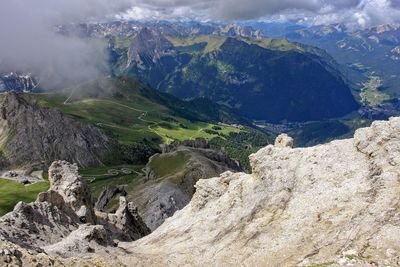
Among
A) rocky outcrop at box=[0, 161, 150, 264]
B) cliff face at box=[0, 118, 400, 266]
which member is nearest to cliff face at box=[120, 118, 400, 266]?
cliff face at box=[0, 118, 400, 266]

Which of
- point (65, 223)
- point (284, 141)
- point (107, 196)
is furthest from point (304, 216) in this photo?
point (107, 196)

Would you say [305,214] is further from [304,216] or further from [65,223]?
[65,223]

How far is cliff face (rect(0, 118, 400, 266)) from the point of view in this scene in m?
43.3

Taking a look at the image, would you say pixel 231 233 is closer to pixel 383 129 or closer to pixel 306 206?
pixel 306 206

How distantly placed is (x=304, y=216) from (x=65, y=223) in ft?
122

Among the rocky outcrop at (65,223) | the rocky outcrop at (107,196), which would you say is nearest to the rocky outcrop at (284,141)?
the rocky outcrop at (65,223)

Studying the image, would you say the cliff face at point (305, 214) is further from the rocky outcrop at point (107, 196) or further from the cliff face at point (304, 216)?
the rocky outcrop at point (107, 196)

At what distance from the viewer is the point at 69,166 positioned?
100812 millimetres

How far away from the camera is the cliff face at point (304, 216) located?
43344 millimetres

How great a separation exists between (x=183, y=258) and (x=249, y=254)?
26.9 feet

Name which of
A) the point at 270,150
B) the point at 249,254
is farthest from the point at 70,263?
the point at 270,150

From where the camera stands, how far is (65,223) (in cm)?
6906

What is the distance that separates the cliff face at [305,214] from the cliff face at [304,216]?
0.10 meters

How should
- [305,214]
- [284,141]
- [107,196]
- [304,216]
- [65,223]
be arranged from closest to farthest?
[304,216] < [305,214] < [65,223] < [284,141] < [107,196]
